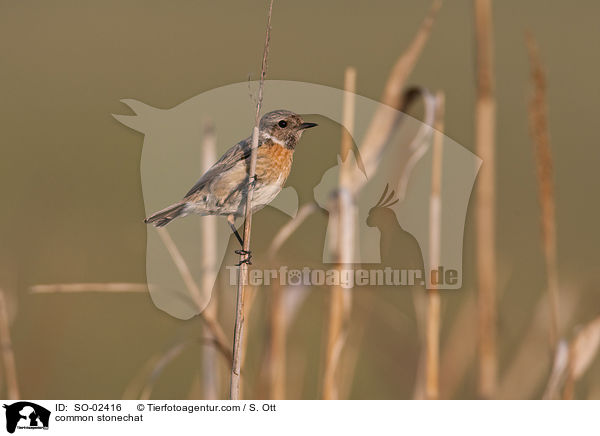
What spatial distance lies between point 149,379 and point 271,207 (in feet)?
2.01

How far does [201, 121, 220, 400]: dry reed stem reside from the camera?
6.85ft

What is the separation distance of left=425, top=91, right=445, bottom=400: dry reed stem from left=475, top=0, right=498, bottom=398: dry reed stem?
0.11 metres

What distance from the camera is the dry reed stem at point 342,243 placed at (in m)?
1.92

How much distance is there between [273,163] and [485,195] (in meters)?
0.62

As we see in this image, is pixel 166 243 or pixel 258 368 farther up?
pixel 166 243

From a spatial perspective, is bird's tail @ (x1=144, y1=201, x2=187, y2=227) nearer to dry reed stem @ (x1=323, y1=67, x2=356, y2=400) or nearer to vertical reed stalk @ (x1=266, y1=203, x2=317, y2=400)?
vertical reed stalk @ (x1=266, y1=203, x2=317, y2=400)

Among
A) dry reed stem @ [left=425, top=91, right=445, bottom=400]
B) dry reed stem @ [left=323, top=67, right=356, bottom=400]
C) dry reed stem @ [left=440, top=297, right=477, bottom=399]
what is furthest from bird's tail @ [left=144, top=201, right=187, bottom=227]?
dry reed stem @ [left=440, top=297, right=477, bottom=399]

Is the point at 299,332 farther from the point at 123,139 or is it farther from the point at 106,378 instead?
the point at 123,139

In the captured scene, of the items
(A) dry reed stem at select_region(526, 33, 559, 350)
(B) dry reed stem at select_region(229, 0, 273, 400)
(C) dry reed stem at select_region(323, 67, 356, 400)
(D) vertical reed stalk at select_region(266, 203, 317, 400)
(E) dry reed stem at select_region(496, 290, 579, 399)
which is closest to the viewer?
(B) dry reed stem at select_region(229, 0, 273, 400)

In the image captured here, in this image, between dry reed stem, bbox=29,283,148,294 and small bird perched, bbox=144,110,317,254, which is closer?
dry reed stem, bbox=29,283,148,294

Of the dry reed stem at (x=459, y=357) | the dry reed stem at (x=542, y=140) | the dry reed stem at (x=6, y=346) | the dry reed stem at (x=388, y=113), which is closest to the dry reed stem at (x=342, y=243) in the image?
the dry reed stem at (x=388, y=113)

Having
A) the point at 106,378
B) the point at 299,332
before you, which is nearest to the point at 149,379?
the point at 299,332

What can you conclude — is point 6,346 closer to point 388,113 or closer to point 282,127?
point 282,127
